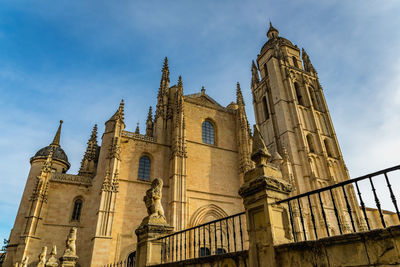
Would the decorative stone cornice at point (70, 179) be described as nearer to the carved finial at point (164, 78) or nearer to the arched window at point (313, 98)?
the carved finial at point (164, 78)

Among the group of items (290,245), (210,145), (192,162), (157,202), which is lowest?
(290,245)

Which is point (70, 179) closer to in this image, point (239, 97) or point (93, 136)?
point (93, 136)

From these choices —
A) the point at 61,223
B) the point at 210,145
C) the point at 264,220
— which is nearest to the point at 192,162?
the point at 210,145

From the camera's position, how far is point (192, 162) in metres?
20.1

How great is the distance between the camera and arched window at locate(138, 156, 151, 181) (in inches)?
740

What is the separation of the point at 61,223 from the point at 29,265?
108 inches

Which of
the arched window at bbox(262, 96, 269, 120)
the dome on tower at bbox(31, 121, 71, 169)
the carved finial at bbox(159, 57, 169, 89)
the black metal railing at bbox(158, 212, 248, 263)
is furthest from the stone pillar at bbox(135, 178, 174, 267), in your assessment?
the arched window at bbox(262, 96, 269, 120)

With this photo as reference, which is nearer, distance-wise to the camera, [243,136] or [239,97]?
[243,136]

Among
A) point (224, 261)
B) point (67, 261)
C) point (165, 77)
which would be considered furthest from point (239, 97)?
point (224, 261)

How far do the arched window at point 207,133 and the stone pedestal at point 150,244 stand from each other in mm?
15342

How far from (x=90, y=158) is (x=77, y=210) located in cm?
582

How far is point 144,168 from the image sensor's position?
19109 mm

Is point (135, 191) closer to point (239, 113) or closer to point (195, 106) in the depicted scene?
point (195, 106)

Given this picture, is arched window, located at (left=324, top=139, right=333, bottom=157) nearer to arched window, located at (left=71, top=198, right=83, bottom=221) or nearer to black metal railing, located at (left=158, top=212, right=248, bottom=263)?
black metal railing, located at (left=158, top=212, right=248, bottom=263)
